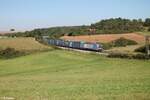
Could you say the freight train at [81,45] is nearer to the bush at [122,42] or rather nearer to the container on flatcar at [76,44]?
the container on flatcar at [76,44]

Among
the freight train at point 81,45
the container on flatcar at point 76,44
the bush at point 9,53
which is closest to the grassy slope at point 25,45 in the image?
the bush at point 9,53

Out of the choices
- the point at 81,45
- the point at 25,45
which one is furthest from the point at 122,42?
the point at 25,45

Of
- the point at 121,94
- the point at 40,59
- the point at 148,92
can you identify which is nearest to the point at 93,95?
the point at 121,94

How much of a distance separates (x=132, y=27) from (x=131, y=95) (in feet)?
385

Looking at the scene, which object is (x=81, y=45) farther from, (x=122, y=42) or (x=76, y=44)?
(x=122, y=42)

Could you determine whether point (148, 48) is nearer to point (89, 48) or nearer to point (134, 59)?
point (134, 59)

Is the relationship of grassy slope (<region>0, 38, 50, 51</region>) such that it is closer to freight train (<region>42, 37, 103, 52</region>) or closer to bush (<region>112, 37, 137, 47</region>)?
freight train (<region>42, 37, 103, 52</region>)

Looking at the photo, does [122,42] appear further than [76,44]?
Yes

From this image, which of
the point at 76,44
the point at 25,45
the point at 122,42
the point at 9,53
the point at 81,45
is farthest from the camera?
the point at 25,45

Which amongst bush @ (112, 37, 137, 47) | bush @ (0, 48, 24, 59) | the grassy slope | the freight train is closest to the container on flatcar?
the freight train

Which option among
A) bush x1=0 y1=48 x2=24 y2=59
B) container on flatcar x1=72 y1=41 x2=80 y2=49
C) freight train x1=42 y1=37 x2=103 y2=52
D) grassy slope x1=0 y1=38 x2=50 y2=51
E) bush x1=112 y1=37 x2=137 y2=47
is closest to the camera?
freight train x1=42 y1=37 x2=103 y2=52

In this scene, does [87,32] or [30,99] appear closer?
[30,99]

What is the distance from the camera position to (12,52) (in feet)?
252

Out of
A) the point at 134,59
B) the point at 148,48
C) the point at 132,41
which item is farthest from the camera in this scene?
the point at 132,41
